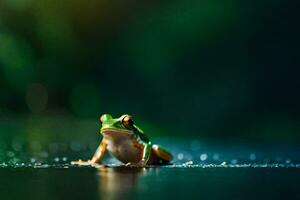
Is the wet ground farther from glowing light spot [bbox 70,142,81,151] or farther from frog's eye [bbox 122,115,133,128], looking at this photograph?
glowing light spot [bbox 70,142,81,151]

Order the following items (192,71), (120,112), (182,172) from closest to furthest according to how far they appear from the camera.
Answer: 1. (182,172)
2. (120,112)
3. (192,71)

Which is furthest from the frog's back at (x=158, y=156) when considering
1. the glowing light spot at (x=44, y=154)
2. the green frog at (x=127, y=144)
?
the glowing light spot at (x=44, y=154)

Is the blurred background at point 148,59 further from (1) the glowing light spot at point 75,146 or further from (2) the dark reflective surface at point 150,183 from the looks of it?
(2) the dark reflective surface at point 150,183

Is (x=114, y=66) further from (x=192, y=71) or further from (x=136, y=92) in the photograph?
(x=192, y=71)

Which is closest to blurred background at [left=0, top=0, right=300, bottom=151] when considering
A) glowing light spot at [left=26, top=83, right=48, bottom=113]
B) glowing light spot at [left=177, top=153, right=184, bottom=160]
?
glowing light spot at [left=26, top=83, right=48, bottom=113]

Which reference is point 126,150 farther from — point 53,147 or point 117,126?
point 53,147

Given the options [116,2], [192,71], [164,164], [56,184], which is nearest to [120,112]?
[192,71]

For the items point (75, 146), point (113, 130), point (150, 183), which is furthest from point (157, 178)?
point (75, 146)
